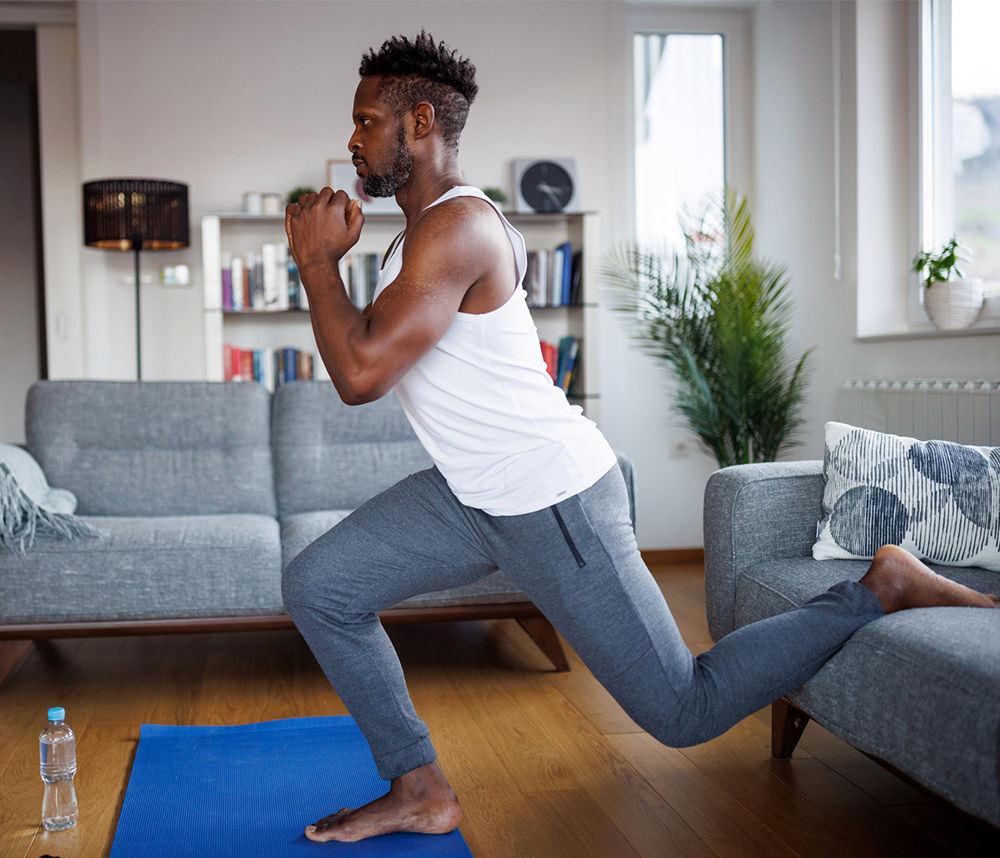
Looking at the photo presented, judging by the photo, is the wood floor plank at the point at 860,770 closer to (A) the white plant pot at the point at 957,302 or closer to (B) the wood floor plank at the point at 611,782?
(B) the wood floor plank at the point at 611,782

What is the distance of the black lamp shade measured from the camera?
412 centimetres

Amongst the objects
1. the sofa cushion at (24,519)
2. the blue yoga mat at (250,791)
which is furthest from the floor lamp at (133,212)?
the blue yoga mat at (250,791)

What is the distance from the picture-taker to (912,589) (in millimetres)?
1760

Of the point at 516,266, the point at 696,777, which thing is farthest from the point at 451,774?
the point at 516,266

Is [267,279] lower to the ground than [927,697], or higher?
higher

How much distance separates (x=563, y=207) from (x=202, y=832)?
329cm

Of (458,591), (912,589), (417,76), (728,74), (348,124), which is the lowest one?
(458,591)

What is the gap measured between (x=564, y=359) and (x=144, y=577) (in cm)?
233

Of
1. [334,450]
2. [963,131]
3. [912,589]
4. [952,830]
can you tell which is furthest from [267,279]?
[952,830]

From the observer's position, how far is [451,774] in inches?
84.6

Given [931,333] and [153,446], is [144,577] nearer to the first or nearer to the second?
[153,446]

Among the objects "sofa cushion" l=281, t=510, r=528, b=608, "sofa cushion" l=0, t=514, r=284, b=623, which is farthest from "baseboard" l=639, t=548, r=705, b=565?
"sofa cushion" l=0, t=514, r=284, b=623

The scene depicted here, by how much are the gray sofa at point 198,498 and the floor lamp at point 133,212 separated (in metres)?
0.99

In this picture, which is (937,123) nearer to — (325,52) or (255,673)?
(325,52)
